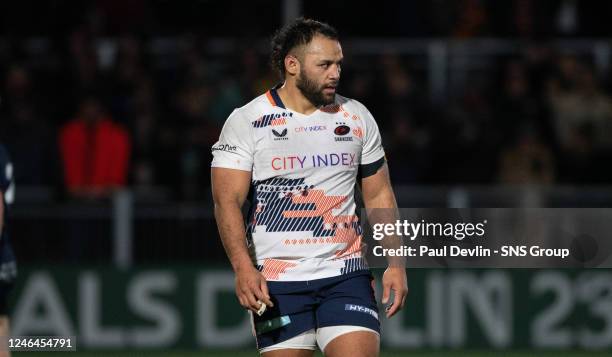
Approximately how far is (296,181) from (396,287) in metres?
0.73

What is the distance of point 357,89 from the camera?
14.6 metres

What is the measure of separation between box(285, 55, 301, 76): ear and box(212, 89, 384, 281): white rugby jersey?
0.18 metres

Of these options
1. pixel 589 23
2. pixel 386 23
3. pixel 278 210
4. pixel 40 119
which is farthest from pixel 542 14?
pixel 278 210

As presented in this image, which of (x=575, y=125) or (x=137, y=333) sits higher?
(x=575, y=125)

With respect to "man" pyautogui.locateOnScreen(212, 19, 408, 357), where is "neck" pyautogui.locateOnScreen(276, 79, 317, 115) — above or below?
above

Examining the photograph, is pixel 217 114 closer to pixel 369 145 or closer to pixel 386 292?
Result: pixel 369 145

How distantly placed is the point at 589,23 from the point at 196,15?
4.60m

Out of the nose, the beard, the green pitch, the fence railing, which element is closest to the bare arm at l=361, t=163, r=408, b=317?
the beard

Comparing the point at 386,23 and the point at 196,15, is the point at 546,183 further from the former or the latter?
the point at 196,15

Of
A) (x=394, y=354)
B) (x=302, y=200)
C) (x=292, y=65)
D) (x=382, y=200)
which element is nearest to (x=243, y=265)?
(x=302, y=200)

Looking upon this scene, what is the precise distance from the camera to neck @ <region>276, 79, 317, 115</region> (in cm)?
712

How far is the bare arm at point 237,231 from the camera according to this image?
22.3 feet

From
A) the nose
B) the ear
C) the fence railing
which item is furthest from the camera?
the fence railing

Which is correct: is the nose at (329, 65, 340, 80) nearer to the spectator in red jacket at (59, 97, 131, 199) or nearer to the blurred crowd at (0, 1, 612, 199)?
the blurred crowd at (0, 1, 612, 199)
